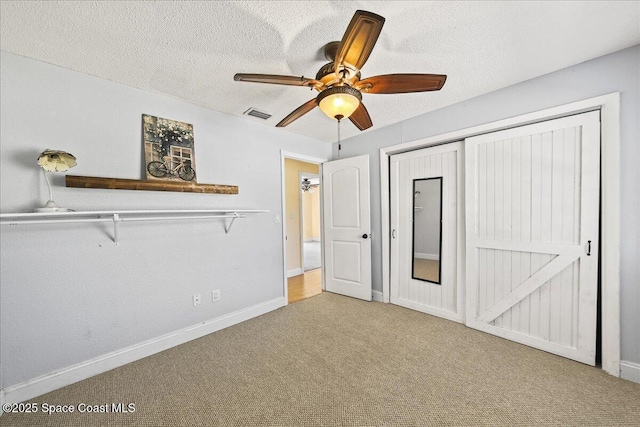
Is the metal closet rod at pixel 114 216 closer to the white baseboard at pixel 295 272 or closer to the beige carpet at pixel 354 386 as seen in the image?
the beige carpet at pixel 354 386

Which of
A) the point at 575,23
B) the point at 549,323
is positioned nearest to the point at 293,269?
the point at 549,323

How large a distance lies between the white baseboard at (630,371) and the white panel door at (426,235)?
3.63 ft

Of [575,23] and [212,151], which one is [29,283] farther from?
[575,23]

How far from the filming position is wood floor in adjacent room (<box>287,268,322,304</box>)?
3.68 meters

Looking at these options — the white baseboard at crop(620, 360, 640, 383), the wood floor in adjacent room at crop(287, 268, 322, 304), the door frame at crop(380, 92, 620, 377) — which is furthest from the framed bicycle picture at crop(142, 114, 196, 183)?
the white baseboard at crop(620, 360, 640, 383)

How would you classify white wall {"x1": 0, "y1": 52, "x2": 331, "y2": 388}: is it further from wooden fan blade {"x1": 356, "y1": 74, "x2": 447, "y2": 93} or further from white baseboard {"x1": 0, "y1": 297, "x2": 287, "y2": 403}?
wooden fan blade {"x1": 356, "y1": 74, "x2": 447, "y2": 93}

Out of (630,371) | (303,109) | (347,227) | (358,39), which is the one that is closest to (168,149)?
(303,109)

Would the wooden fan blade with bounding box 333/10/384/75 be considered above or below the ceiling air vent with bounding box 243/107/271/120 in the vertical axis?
below

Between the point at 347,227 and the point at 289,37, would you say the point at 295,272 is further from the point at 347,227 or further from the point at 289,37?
the point at 289,37

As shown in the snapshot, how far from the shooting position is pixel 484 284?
2.50m

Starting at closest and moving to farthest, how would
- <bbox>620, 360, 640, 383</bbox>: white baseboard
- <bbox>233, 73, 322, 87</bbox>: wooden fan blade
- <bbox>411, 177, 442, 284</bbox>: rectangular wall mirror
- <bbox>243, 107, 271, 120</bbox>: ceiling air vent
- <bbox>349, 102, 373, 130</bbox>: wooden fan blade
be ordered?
<bbox>233, 73, 322, 87</bbox>: wooden fan blade → <bbox>620, 360, 640, 383</bbox>: white baseboard → <bbox>349, 102, 373, 130</bbox>: wooden fan blade → <bbox>243, 107, 271, 120</bbox>: ceiling air vent → <bbox>411, 177, 442, 284</bbox>: rectangular wall mirror

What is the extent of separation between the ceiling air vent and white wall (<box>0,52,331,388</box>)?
24 centimetres

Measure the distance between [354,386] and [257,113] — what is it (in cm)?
276

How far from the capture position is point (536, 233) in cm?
219
